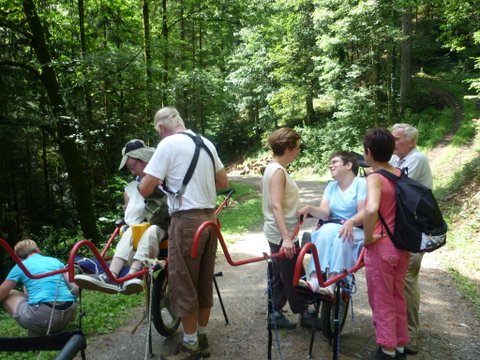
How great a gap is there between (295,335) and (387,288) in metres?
1.57

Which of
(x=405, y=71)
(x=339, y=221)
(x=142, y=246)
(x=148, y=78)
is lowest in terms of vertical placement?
(x=142, y=246)

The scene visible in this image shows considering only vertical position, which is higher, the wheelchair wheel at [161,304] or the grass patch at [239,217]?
the wheelchair wheel at [161,304]

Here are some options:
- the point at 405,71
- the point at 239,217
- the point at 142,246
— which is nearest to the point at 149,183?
the point at 142,246

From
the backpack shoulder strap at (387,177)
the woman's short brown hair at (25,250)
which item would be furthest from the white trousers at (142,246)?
the backpack shoulder strap at (387,177)

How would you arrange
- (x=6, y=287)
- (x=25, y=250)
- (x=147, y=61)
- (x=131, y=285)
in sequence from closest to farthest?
(x=131, y=285) < (x=6, y=287) < (x=25, y=250) < (x=147, y=61)

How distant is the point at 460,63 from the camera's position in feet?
91.7

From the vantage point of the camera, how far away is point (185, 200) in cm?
365

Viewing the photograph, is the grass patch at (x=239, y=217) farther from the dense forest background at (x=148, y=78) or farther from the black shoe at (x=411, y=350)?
the black shoe at (x=411, y=350)

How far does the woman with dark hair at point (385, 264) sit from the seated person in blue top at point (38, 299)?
3091 mm

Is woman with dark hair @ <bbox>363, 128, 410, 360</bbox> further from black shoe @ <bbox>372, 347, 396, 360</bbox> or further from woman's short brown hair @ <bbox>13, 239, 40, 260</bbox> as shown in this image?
woman's short brown hair @ <bbox>13, 239, 40, 260</bbox>

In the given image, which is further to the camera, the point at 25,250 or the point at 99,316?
the point at 99,316

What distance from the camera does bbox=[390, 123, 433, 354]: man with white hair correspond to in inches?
162

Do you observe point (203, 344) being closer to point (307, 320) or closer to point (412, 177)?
point (307, 320)

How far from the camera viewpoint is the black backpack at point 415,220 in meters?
3.27
